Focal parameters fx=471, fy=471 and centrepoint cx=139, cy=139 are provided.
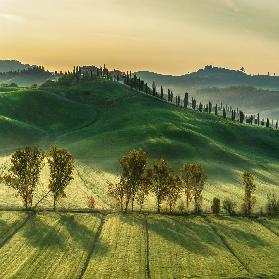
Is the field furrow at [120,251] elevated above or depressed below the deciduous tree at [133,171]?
below

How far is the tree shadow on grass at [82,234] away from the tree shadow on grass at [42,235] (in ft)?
8.54

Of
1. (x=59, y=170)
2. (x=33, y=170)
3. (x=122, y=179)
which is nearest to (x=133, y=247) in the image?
(x=122, y=179)

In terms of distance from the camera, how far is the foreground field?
7188cm

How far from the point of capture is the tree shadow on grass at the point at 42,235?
3164 inches

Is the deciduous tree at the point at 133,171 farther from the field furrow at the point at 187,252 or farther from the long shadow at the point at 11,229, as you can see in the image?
the long shadow at the point at 11,229

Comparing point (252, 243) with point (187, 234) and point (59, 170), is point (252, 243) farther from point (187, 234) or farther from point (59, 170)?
point (59, 170)

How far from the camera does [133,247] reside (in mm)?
81500

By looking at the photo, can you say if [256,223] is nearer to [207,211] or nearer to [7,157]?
[207,211]

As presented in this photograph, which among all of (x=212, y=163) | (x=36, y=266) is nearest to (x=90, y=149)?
(x=212, y=163)

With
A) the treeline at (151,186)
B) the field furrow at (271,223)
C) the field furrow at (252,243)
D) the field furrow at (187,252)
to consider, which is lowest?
the field furrow at (271,223)

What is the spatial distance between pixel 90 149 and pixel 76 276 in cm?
13090

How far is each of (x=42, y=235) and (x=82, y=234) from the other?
23.8 feet

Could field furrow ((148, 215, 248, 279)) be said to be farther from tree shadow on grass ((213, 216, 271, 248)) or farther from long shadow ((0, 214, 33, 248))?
long shadow ((0, 214, 33, 248))

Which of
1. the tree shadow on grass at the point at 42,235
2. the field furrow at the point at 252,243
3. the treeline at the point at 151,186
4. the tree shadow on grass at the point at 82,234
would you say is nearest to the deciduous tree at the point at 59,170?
the tree shadow on grass at the point at 82,234
